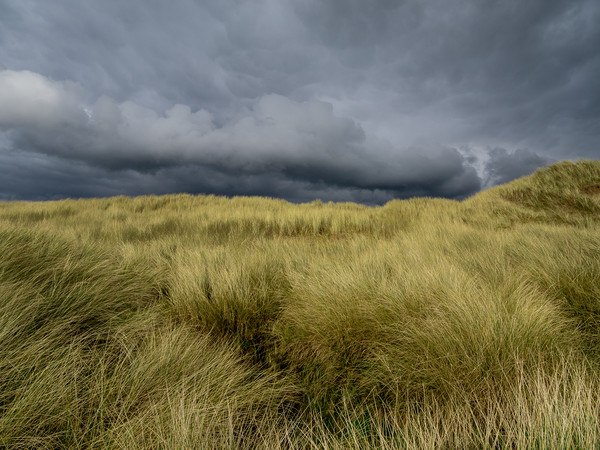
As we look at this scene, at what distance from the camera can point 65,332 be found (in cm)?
170

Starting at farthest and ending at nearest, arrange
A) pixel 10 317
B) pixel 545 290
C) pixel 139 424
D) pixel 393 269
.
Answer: pixel 393 269, pixel 545 290, pixel 10 317, pixel 139 424

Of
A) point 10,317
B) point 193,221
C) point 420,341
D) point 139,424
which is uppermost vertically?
point 193,221

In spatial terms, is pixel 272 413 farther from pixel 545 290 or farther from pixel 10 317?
pixel 545 290

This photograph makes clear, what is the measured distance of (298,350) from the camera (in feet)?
6.92

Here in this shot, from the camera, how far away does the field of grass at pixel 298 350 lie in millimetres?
1129

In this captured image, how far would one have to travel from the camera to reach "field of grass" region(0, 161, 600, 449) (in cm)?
113

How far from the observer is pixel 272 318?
2559 millimetres

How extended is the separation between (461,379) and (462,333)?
0.27m

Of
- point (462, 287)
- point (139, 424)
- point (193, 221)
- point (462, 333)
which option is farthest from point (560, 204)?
point (139, 424)

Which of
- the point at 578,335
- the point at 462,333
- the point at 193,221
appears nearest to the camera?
the point at 462,333

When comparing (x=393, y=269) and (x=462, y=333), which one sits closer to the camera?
(x=462, y=333)

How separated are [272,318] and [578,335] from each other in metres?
2.18

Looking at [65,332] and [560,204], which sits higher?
[560,204]

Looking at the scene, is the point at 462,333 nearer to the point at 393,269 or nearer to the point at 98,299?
the point at 393,269
